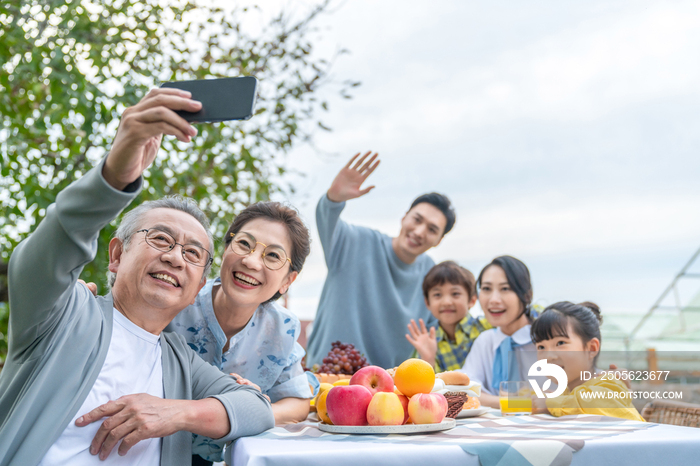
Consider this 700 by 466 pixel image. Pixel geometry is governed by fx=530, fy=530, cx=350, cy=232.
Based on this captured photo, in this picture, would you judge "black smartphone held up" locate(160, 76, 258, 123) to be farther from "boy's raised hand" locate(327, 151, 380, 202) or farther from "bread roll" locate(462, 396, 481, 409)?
"boy's raised hand" locate(327, 151, 380, 202)

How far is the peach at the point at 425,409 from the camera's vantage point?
1324mm

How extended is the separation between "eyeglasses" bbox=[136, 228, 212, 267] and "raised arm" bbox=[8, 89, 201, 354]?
342 millimetres

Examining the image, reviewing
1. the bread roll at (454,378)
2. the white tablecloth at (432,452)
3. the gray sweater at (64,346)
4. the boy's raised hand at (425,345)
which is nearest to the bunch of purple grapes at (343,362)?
the boy's raised hand at (425,345)

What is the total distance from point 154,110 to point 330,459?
2.45ft

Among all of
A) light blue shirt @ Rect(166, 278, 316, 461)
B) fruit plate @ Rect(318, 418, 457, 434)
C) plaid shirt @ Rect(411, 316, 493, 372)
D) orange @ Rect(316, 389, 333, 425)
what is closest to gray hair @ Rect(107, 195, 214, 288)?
light blue shirt @ Rect(166, 278, 316, 461)

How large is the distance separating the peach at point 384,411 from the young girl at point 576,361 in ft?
2.10

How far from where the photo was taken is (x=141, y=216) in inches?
60.0

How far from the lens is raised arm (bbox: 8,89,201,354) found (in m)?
1.03

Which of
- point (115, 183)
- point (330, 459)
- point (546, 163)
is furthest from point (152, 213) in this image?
point (546, 163)

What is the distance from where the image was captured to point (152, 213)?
1.52 m

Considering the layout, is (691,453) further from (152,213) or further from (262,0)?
(262,0)

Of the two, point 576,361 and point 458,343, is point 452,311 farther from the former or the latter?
point 576,361

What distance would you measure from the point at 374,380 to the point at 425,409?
0.20 metres

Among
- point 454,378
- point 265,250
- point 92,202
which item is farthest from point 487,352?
point 92,202
